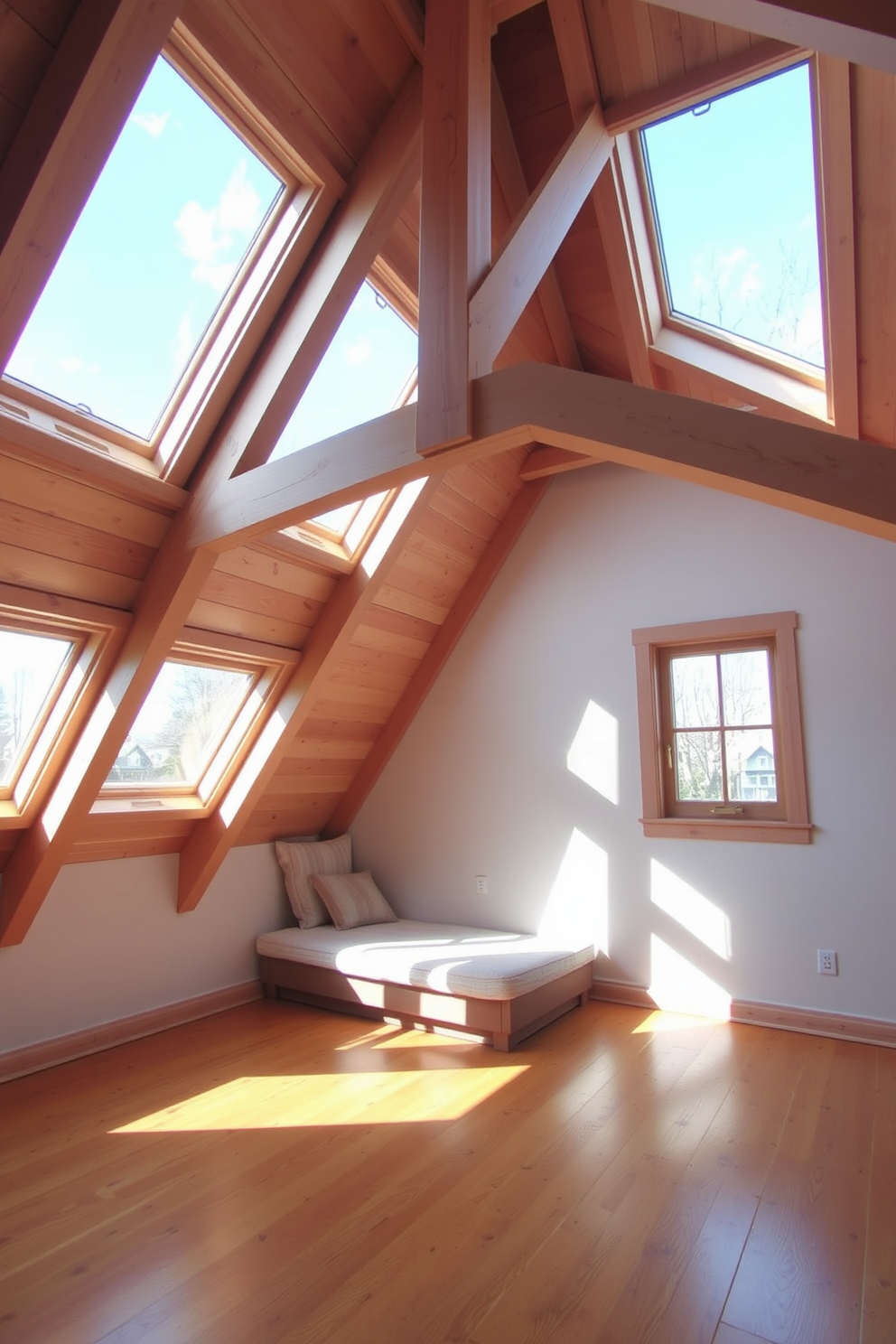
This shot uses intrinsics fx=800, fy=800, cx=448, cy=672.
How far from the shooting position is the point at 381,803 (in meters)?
5.06

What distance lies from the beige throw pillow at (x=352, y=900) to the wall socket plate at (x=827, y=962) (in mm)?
2335

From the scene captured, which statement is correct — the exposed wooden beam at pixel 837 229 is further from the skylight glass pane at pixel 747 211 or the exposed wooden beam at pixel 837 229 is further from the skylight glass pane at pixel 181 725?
the skylight glass pane at pixel 181 725

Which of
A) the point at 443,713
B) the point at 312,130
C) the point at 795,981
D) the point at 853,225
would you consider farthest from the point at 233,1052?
the point at 853,225

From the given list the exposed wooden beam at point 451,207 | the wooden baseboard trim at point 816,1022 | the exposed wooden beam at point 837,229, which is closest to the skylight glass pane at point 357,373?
the exposed wooden beam at point 451,207

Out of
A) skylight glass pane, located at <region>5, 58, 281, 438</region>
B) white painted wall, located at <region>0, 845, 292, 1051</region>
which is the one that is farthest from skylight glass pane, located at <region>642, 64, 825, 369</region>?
white painted wall, located at <region>0, 845, 292, 1051</region>

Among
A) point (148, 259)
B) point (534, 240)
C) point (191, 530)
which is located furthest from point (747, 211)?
point (191, 530)

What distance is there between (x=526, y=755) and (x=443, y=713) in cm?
61

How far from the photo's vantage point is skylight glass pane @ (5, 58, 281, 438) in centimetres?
231

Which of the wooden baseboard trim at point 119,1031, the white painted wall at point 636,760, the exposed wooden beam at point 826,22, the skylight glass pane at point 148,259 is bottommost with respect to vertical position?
the wooden baseboard trim at point 119,1031

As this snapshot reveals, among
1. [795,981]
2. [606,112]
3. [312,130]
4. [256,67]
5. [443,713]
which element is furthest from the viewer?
[443,713]

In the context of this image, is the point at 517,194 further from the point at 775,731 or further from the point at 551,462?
the point at 775,731

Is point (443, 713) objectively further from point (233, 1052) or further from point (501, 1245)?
point (501, 1245)

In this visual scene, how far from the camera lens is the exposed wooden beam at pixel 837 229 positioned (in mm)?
2227

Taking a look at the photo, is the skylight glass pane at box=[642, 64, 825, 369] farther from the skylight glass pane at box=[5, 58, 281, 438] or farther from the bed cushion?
the bed cushion
